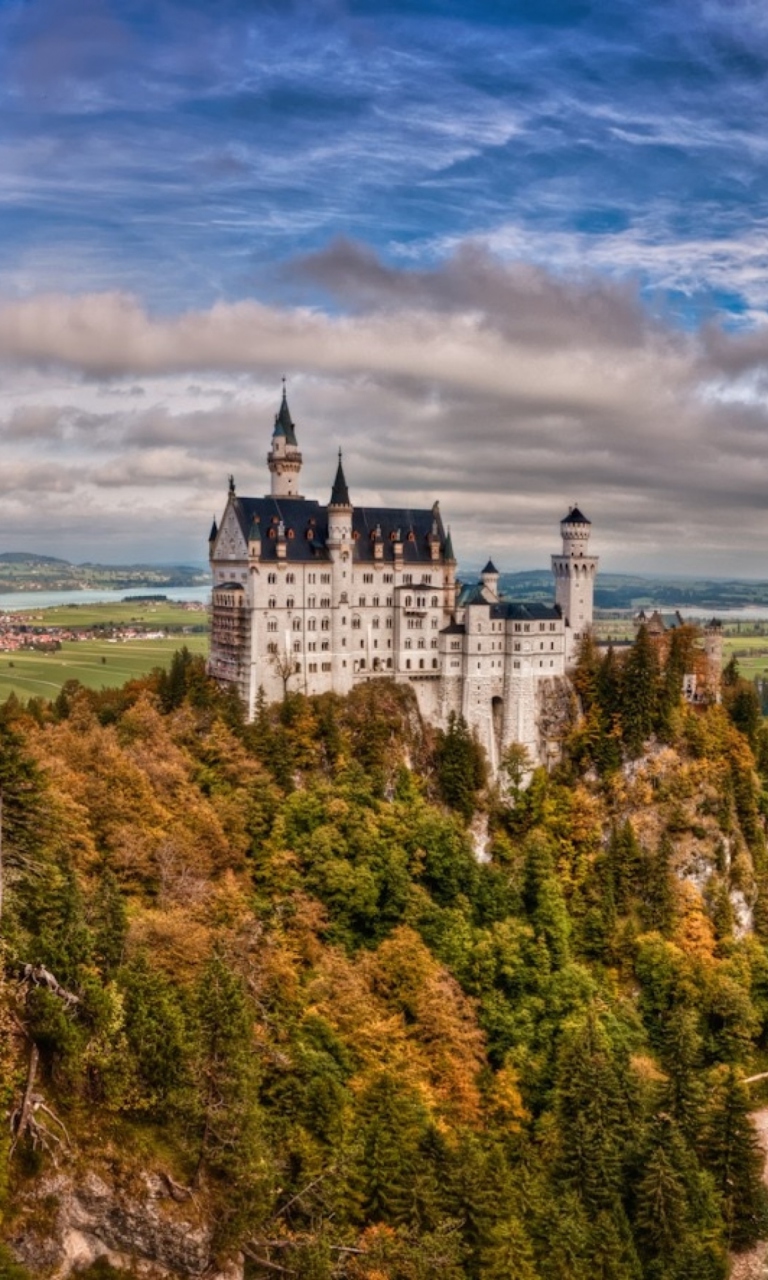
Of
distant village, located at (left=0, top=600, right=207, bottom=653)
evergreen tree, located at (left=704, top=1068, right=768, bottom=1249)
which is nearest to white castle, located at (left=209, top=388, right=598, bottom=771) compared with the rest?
evergreen tree, located at (left=704, top=1068, right=768, bottom=1249)

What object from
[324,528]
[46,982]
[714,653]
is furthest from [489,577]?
[46,982]

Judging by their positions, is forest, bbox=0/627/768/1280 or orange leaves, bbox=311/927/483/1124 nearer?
forest, bbox=0/627/768/1280

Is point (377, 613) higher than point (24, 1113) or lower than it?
higher

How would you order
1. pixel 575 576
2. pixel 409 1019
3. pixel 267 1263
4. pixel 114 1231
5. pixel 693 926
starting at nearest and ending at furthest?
pixel 114 1231
pixel 267 1263
pixel 409 1019
pixel 693 926
pixel 575 576

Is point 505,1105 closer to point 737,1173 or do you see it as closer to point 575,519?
point 737,1173

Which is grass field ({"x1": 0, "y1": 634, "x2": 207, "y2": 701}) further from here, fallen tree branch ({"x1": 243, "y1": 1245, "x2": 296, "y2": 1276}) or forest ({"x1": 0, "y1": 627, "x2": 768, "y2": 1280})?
fallen tree branch ({"x1": 243, "y1": 1245, "x2": 296, "y2": 1276})

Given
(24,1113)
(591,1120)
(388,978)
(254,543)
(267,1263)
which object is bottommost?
(591,1120)

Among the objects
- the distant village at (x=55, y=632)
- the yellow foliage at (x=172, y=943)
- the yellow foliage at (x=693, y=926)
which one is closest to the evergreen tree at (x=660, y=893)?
the yellow foliage at (x=693, y=926)

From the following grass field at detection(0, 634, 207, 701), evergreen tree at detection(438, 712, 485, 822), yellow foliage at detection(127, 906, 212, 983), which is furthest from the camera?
grass field at detection(0, 634, 207, 701)
